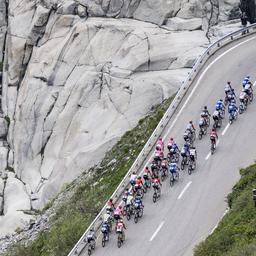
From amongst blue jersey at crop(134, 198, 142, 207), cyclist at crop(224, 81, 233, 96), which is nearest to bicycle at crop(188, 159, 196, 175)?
blue jersey at crop(134, 198, 142, 207)

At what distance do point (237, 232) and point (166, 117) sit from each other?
18.7 metres

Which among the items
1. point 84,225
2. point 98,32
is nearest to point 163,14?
point 98,32

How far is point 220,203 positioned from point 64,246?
8.33 meters

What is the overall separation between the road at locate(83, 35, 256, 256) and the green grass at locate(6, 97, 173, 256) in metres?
2.38

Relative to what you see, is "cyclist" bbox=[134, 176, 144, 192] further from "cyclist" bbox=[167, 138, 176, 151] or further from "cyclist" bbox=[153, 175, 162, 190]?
"cyclist" bbox=[167, 138, 176, 151]

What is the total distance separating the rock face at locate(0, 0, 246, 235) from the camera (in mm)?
55594

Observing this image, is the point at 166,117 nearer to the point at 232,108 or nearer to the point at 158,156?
the point at 232,108

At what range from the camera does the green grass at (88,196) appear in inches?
1505

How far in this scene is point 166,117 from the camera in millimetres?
46219

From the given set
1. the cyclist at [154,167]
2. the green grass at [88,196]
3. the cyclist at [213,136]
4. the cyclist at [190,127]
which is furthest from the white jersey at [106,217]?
the cyclist at [190,127]

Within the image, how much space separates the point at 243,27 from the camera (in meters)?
57.4

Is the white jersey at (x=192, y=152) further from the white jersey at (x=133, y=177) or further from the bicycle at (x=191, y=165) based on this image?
the white jersey at (x=133, y=177)

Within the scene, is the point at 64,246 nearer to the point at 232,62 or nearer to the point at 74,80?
the point at 232,62

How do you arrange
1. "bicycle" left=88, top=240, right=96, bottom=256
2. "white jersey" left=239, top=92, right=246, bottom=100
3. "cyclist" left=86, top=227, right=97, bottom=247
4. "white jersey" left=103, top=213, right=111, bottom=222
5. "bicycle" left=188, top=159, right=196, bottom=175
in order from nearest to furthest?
"cyclist" left=86, top=227, right=97, bottom=247 → "bicycle" left=88, top=240, right=96, bottom=256 → "white jersey" left=103, top=213, right=111, bottom=222 → "bicycle" left=188, top=159, right=196, bottom=175 → "white jersey" left=239, top=92, right=246, bottom=100
